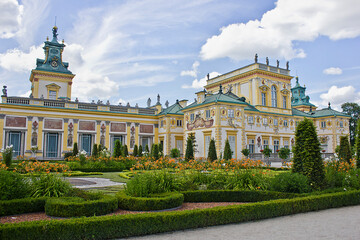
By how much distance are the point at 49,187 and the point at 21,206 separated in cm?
103

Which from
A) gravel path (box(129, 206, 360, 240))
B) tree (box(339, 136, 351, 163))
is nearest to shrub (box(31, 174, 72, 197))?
gravel path (box(129, 206, 360, 240))

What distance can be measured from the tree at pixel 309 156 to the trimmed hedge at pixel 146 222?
2.00m

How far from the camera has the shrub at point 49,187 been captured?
790 cm

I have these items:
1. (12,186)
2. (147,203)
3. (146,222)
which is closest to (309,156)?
(147,203)

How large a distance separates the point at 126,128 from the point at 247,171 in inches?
1054

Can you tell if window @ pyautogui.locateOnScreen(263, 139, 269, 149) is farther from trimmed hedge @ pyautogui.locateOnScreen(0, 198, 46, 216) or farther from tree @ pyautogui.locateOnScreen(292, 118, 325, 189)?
trimmed hedge @ pyautogui.locateOnScreen(0, 198, 46, 216)

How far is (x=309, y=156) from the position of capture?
1034 centimetres

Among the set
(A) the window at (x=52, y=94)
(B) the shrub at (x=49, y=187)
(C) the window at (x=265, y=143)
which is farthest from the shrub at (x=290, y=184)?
(A) the window at (x=52, y=94)

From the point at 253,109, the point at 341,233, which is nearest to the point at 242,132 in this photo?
the point at 253,109

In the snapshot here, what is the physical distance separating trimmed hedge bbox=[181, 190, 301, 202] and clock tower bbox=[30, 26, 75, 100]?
31.4 metres

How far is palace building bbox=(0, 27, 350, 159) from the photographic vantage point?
29.8 m

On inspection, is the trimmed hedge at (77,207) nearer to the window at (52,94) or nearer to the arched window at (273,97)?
the window at (52,94)

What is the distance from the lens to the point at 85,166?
1955cm

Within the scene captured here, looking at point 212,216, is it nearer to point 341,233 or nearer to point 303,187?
point 341,233
